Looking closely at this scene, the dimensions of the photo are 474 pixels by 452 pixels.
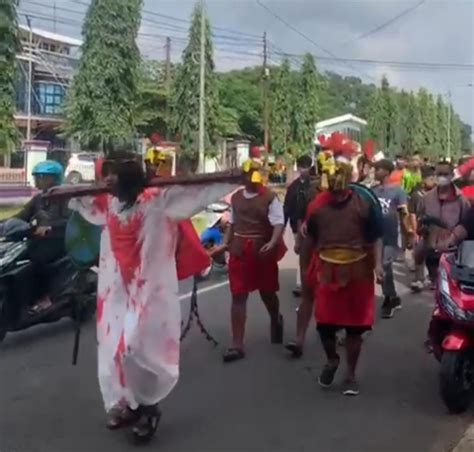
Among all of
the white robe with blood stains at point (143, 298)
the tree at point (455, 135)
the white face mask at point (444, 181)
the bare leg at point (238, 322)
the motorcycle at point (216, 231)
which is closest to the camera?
the white robe with blood stains at point (143, 298)

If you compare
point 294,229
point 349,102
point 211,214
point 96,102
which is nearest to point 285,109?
point 96,102

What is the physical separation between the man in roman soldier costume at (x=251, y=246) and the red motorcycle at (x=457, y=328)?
5.83 feet

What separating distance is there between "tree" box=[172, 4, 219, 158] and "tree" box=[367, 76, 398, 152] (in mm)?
26853

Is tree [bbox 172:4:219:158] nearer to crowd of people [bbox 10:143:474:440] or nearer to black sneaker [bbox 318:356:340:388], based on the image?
crowd of people [bbox 10:143:474:440]

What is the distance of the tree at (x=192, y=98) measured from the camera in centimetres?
4050

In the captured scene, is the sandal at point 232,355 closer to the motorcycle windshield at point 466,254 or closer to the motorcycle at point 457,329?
the motorcycle at point 457,329

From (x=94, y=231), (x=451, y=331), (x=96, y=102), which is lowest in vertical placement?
(x=451, y=331)

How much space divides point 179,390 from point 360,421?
4.45 ft

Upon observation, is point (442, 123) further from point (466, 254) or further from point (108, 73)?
point (466, 254)

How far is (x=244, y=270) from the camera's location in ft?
25.4

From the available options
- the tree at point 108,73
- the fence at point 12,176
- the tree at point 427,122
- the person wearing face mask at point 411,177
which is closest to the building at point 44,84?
the tree at point 108,73

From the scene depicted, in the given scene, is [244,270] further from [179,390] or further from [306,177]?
[306,177]

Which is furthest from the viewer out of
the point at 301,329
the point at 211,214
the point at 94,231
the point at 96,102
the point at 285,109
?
the point at 285,109

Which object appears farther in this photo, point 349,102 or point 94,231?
point 349,102
